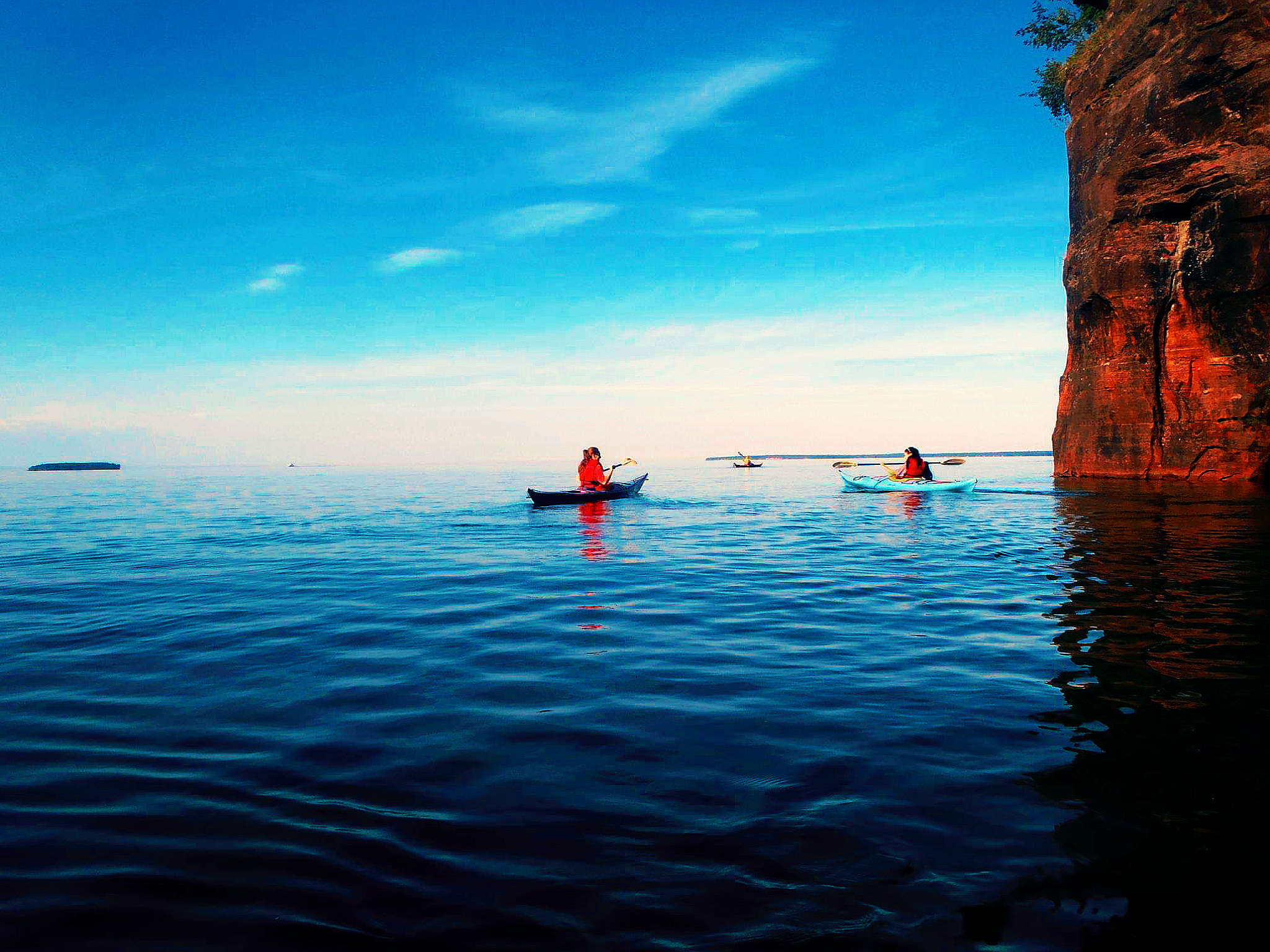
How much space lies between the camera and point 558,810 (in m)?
3.79

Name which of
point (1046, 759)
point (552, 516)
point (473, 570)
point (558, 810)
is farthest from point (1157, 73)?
point (558, 810)

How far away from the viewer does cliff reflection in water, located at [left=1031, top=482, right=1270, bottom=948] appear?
2994 mm

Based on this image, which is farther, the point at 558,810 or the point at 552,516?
the point at 552,516

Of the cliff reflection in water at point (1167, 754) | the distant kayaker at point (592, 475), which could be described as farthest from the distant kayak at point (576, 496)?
the cliff reflection in water at point (1167, 754)

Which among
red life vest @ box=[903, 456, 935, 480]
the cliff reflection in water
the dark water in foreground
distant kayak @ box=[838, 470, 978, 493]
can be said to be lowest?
the cliff reflection in water

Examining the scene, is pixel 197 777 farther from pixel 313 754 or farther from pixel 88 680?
pixel 88 680

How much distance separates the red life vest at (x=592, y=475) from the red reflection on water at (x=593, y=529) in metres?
0.74

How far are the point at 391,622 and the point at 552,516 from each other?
1417 cm

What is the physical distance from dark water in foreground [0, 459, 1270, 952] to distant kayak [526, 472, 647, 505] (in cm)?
1350

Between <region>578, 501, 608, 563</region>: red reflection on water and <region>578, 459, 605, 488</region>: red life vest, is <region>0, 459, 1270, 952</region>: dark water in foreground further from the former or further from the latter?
<region>578, 459, 605, 488</region>: red life vest

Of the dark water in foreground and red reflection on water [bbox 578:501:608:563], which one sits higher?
red reflection on water [bbox 578:501:608:563]

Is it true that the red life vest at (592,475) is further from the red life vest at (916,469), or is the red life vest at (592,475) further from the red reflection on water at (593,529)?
the red life vest at (916,469)

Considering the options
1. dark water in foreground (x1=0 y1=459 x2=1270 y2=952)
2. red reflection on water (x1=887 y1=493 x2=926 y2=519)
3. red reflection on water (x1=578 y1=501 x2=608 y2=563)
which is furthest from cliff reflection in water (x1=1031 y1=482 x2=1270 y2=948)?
→ red reflection on water (x1=887 y1=493 x2=926 y2=519)

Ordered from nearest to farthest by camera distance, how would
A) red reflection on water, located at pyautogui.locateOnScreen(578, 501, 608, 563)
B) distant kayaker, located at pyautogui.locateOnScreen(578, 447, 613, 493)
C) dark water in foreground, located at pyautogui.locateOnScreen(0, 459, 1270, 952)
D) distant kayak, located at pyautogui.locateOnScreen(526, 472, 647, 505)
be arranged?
dark water in foreground, located at pyautogui.locateOnScreen(0, 459, 1270, 952), red reflection on water, located at pyautogui.locateOnScreen(578, 501, 608, 563), distant kayak, located at pyautogui.locateOnScreen(526, 472, 647, 505), distant kayaker, located at pyautogui.locateOnScreen(578, 447, 613, 493)
